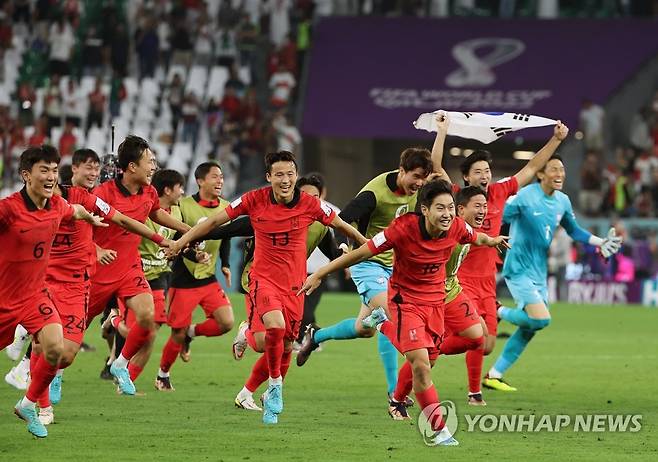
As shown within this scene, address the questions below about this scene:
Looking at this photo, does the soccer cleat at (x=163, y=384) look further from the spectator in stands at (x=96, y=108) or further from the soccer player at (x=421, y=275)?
the spectator in stands at (x=96, y=108)

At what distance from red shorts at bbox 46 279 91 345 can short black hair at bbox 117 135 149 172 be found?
143 cm

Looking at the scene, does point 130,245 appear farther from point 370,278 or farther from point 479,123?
point 479,123

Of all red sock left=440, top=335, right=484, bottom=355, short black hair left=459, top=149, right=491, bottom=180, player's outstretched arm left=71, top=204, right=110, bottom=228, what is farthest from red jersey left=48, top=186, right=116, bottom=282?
short black hair left=459, top=149, right=491, bottom=180

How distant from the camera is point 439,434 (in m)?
10.4

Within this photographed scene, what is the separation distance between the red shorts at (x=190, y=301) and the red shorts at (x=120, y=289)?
1247 mm

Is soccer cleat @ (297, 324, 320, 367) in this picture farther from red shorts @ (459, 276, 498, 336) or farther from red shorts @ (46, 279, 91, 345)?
red shorts @ (46, 279, 91, 345)

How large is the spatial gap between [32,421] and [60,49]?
24.8 metres

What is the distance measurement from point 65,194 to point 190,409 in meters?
2.23

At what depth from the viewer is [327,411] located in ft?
41.2

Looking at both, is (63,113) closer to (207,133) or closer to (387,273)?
(207,133)

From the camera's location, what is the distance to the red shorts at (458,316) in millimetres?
12516

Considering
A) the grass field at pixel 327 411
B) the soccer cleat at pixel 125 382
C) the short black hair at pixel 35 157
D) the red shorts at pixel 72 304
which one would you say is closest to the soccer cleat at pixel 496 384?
the grass field at pixel 327 411

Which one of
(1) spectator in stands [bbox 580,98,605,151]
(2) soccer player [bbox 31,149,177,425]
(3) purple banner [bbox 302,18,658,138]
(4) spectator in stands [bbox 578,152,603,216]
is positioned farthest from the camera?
(3) purple banner [bbox 302,18,658,138]

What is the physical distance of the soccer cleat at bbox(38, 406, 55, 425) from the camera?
11266 mm
